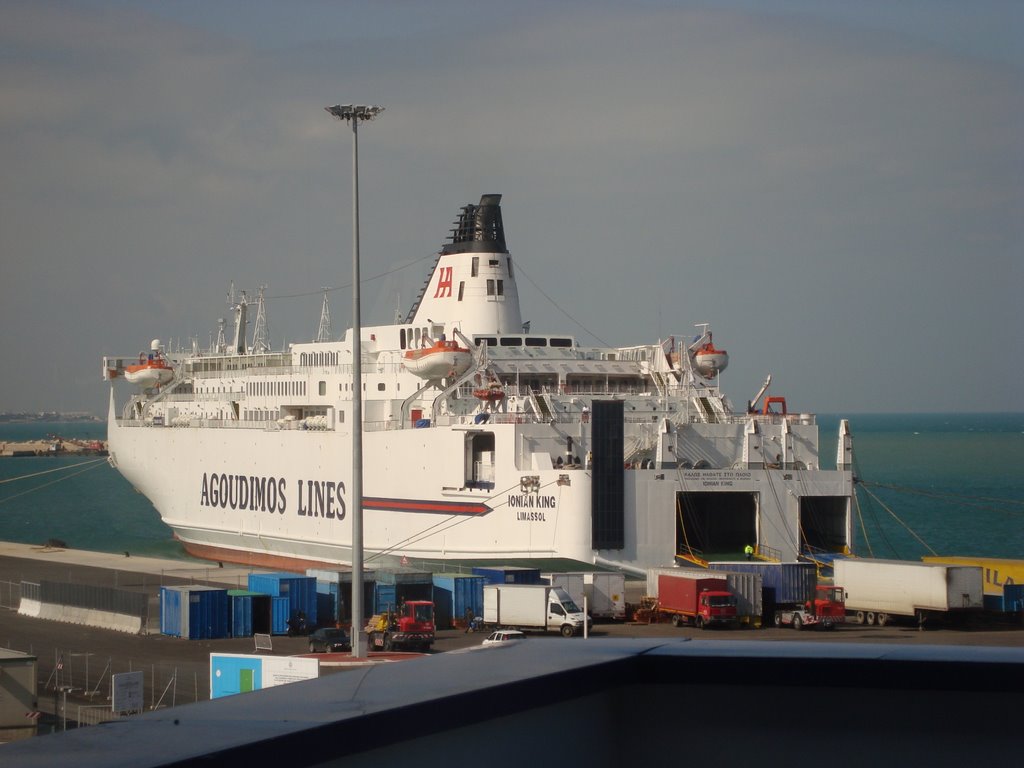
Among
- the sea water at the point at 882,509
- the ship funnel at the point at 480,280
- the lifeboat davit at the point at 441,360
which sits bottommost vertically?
the sea water at the point at 882,509

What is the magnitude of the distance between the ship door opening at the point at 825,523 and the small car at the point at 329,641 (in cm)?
1343

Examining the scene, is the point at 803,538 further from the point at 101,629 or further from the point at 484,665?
the point at 484,665

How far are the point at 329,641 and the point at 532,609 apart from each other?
4.20 metres

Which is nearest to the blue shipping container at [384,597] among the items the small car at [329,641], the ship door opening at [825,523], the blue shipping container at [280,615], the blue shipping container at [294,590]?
the blue shipping container at [294,590]

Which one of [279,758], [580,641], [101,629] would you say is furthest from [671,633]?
[279,758]

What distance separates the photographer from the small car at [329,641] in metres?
22.5

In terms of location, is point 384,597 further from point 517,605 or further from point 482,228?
point 482,228

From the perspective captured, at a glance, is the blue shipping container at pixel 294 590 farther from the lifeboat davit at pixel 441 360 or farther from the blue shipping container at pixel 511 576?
the lifeboat davit at pixel 441 360

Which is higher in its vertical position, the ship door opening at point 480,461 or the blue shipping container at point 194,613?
the ship door opening at point 480,461

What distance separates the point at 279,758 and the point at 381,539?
31.1 metres

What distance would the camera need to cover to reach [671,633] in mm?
24672

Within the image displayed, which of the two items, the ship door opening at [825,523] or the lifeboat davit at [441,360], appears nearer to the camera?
the ship door opening at [825,523]

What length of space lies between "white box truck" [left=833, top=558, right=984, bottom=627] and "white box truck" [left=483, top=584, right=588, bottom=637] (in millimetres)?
5832

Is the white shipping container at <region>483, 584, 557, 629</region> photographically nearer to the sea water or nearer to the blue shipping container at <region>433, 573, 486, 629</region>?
the blue shipping container at <region>433, 573, 486, 629</region>
